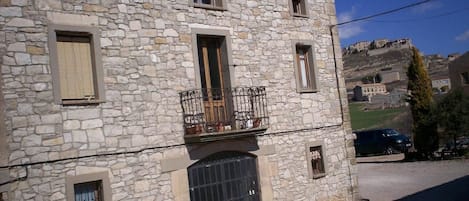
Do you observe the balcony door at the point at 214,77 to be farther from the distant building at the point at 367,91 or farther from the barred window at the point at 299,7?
the distant building at the point at 367,91

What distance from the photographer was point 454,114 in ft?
67.6

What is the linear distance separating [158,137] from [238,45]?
299 centimetres

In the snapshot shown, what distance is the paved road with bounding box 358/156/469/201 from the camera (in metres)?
14.3

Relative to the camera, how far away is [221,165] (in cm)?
1012

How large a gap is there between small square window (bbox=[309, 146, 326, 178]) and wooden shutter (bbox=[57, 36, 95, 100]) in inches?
243

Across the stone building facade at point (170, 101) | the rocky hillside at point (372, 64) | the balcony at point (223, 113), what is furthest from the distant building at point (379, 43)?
the balcony at point (223, 113)

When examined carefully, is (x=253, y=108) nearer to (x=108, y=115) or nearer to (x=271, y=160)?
(x=271, y=160)

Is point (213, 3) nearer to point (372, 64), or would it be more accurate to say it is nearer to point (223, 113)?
point (223, 113)

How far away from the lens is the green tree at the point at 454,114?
20.5 meters

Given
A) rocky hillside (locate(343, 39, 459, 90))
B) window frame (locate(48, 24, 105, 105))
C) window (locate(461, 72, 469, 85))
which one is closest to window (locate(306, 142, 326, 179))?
window frame (locate(48, 24, 105, 105))

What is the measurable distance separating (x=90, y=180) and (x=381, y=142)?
20049 millimetres

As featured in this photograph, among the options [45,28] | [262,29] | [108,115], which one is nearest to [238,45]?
[262,29]

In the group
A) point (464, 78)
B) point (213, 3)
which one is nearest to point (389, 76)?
point (464, 78)

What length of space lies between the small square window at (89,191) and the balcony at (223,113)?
78.9 inches
